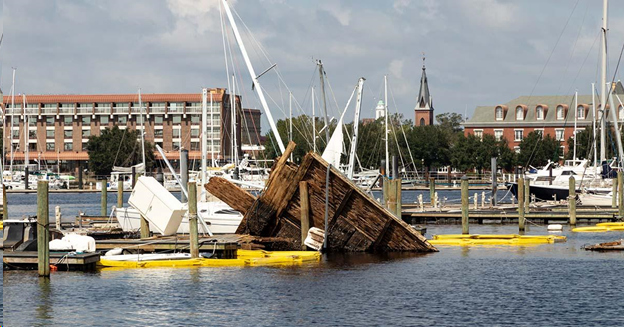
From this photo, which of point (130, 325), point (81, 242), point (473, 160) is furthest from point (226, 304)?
point (473, 160)

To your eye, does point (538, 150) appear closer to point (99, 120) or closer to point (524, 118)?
point (524, 118)

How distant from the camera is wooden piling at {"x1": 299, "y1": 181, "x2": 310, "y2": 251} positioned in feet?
140

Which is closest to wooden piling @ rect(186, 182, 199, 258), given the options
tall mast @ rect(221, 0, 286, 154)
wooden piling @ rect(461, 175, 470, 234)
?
tall mast @ rect(221, 0, 286, 154)

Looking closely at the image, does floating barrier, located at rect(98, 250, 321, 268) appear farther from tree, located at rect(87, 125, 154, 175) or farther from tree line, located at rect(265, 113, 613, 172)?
tree, located at rect(87, 125, 154, 175)

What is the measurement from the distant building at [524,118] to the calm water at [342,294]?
13648cm

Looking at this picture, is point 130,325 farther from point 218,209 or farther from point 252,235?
point 218,209

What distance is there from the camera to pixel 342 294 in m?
35.5

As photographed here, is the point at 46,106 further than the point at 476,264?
Yes

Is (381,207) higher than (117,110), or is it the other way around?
(117,110)

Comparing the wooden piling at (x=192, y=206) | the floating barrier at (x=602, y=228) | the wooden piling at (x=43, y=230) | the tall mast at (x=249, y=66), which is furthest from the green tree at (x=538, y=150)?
the wooden piling at (x=43, y=230)

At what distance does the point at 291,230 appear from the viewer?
44969 mm

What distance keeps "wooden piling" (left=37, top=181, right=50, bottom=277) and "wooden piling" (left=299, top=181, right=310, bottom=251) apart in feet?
38.7

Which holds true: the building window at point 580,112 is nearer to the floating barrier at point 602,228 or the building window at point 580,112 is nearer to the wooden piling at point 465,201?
the floating barrier at point 602,228

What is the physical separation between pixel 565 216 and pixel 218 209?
24920 mm
